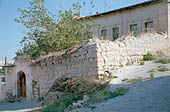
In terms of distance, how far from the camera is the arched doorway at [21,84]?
1805cm

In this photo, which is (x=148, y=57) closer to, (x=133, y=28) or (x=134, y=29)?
(x=134, y=29)

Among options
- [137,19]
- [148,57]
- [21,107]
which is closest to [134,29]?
[137,19]

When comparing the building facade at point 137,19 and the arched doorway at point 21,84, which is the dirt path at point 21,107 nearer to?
the arched doorway at point 21,84

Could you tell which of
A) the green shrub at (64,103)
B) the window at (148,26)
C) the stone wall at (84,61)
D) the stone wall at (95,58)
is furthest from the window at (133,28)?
the green shrub at (64,103)

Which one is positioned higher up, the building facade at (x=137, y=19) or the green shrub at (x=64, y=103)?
the building facade at (x=137, y=19)

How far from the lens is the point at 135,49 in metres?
13.8

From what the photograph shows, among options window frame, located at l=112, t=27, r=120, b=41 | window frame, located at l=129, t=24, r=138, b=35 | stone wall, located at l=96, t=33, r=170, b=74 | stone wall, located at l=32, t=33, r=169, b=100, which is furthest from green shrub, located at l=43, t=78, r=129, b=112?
window frame, located at l=112, t=27, r=120, b=41

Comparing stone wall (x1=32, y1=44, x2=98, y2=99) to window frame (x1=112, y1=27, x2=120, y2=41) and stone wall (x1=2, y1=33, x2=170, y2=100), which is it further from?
window frame (x1=112, y1=27, x2=120, y2=41)

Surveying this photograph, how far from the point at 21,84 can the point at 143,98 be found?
12272 millimetres

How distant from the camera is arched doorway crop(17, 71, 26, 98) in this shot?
18.0 meters

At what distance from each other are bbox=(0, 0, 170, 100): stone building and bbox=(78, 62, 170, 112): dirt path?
1830 mm

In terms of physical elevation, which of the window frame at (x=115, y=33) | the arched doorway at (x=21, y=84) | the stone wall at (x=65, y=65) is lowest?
the arched doorway at (x=21, y=84)

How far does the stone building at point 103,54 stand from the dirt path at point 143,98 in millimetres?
1830

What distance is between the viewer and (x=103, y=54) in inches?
457
